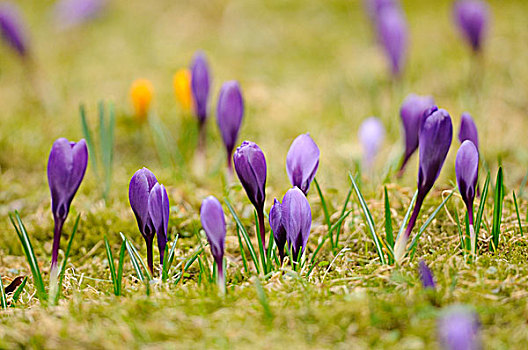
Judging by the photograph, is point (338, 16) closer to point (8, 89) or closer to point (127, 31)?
point (127, 31)

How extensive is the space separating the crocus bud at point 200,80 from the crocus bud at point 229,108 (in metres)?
0.32

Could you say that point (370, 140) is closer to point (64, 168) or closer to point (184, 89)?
point (184, 89)

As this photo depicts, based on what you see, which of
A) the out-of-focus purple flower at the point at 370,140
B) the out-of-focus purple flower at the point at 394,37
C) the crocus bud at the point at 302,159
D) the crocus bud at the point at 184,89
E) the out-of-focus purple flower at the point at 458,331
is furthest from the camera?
the out-of-focus purple flower at the point at 394,37

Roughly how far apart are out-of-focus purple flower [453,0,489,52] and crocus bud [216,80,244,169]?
158 cm

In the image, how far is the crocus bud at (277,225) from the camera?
4.62 feet

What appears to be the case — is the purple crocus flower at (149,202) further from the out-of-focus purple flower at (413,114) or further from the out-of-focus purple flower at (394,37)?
the out-of-focus purple flower at (394,37)

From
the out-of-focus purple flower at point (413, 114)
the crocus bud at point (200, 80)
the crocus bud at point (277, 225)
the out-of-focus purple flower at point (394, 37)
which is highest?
the out-of-focus purple flower at point (394, 37)

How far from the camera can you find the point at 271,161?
9.11ft

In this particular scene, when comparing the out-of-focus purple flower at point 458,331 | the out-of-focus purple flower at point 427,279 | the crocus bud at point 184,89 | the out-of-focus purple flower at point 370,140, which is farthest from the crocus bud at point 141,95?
the out-of-focus purple flower at point 458,331

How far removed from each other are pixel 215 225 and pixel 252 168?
211 millimetres

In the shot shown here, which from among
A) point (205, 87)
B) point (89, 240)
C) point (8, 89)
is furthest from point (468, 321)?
point (8, 89)

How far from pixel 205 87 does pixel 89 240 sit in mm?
808

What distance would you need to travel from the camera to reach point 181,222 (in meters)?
1.97

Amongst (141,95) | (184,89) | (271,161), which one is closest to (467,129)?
(271,161)
